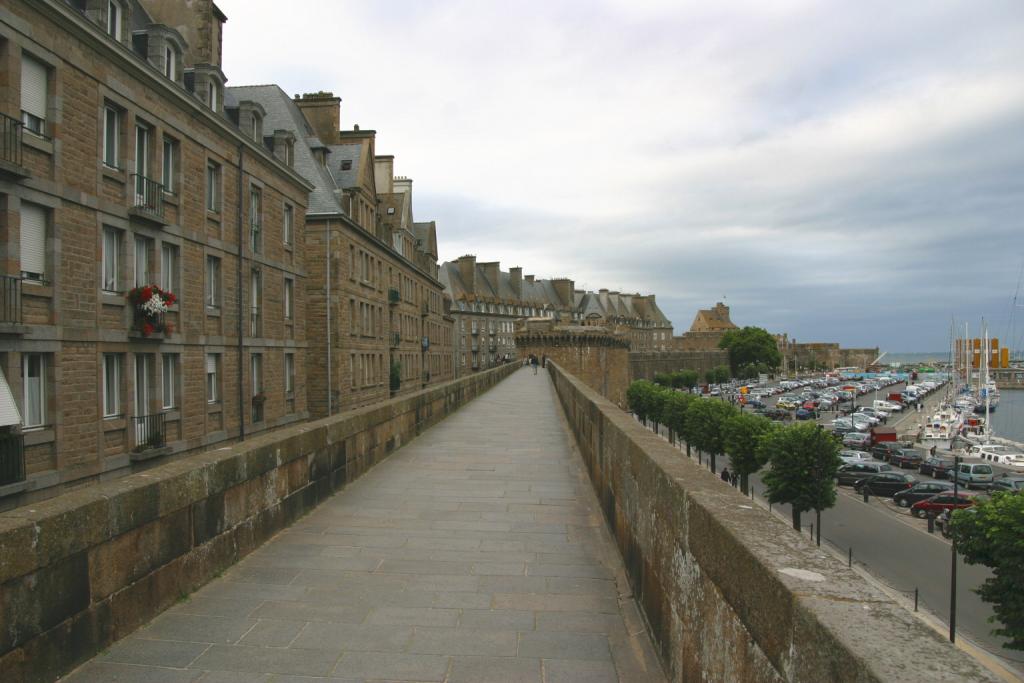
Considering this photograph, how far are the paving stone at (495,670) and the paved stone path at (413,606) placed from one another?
0.01 metres

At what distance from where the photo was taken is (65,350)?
13945 mm

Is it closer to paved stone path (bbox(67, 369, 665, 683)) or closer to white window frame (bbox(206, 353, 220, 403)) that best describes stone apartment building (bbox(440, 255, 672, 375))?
→ white window frame (bbox(206, 353, 220, 403))

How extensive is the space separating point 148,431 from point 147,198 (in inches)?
209

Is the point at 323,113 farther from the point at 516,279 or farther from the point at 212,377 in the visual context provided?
the point at 516,279

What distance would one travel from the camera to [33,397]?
13.4m

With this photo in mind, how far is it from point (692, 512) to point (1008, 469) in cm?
6400

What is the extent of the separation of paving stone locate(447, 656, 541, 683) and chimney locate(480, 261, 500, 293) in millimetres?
99192

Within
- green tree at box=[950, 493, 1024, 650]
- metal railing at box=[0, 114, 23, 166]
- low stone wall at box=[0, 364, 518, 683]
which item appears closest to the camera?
low stone wall at box=[0, 364, 518, 683]

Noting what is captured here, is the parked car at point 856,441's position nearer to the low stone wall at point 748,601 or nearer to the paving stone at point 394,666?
the low stone wall at point 748,601

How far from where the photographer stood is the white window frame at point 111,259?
15.5 meters

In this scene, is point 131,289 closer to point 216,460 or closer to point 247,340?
point 247,340

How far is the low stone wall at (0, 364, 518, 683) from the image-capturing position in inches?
131

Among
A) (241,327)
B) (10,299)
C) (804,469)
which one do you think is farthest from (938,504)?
(10,299)

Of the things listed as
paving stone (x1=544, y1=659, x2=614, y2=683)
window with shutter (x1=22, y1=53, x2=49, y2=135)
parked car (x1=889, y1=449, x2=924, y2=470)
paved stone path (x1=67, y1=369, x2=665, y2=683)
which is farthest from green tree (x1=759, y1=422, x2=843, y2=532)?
paving stone (x1=544, y1=659, x2=614, y2=683)
